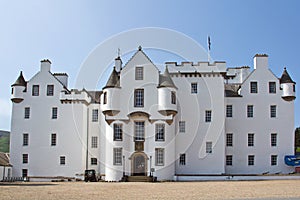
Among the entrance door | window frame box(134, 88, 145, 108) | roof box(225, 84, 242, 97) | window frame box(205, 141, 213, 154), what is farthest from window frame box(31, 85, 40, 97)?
roof box(225, 84, 242, 97)

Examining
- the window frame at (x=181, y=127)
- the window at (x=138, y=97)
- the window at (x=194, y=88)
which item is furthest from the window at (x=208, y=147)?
the window at (x=138, y=97)

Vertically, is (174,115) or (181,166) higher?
(174,115)

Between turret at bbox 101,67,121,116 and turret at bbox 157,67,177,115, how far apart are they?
13.5 feet

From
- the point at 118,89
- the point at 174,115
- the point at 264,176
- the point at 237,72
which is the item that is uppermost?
the point at 237,72

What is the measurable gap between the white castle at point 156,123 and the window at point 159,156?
0.10m

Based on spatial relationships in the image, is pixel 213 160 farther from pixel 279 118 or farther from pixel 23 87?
pixel 23 87

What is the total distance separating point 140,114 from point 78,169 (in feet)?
31.4

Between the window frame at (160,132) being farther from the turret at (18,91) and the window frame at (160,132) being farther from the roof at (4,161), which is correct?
the roof at (4,161)

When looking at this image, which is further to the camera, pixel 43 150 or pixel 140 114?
pixel 43 150

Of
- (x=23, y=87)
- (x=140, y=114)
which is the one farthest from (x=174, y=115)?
(x=23, y=87)

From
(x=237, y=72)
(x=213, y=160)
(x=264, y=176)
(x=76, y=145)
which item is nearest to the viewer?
(x=264, y=176)

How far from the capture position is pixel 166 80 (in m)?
40.8

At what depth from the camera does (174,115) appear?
4066 centimetres

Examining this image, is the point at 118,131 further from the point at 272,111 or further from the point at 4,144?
the point at 4,144
